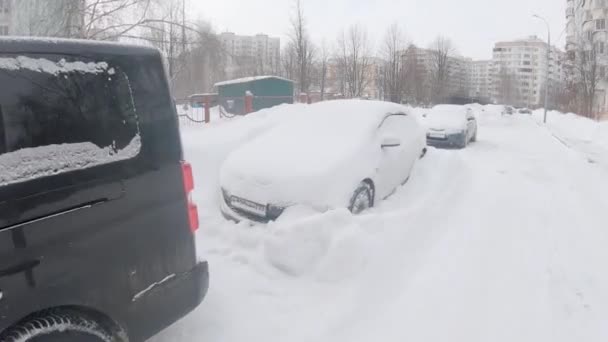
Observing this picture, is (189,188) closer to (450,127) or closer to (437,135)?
(437,135)

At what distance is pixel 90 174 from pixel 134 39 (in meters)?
15.0

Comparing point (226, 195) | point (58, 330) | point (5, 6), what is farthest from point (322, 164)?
point (5, 6)

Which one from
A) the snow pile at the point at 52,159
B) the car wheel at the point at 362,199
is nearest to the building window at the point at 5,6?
the car wheel at the point at 362,199

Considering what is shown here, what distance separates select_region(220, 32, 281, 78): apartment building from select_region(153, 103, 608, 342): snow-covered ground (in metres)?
17.2

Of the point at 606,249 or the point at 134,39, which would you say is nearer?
the point at 606,249

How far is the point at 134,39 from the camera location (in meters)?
15.2

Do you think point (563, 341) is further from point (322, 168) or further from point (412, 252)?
point (322, 168)

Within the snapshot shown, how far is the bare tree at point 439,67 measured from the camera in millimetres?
58219

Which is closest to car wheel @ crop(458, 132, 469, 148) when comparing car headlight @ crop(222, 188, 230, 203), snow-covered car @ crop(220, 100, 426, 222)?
snow-covered car @ crop(220, 100, 426, 222)

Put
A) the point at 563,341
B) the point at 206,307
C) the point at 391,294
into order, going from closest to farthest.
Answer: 1. the point at 563,341
2. the point at 206,307
3. the point at 391,294

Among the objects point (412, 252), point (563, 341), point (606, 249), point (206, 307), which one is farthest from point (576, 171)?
point (206, 307)

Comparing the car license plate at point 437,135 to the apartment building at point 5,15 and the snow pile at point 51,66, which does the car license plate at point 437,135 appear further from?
the apartment building at point 5,15

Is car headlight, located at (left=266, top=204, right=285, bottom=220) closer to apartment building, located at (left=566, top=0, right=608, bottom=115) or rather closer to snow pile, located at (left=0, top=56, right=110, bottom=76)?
snow pile, located at (left=0, top=56, right=110, bottom=76)

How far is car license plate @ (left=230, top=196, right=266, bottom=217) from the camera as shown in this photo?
462 cm
